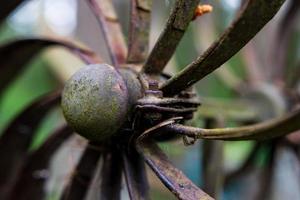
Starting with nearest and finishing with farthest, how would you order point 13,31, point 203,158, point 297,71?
1. point 203,158
2. point 297,71
3. point 13,31

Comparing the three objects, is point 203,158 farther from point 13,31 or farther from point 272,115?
point 13,31

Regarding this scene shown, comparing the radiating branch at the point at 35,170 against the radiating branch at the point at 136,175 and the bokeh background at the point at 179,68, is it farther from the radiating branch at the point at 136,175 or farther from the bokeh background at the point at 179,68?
the radiating branch at the point at 136,175

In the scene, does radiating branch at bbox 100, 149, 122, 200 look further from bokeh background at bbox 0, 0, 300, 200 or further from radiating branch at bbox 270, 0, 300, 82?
radiating branch at bbox 270, 0, 300, 82

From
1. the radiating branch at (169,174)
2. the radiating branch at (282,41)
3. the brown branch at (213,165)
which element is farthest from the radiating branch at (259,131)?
the radiating branch at (282,41)

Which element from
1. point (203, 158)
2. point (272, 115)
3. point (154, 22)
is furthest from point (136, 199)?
point (154, 22)

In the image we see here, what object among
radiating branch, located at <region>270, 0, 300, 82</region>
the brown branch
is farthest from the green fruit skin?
radiating branch, located at <region>270, 0, 300, 82</region>

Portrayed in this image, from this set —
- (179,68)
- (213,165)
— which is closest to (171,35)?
(213,165)
